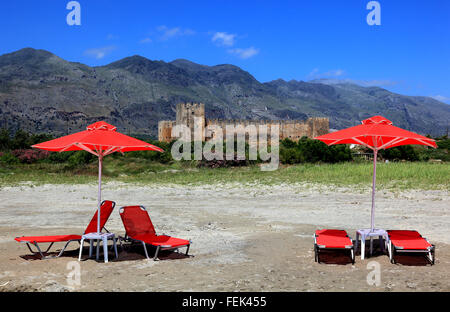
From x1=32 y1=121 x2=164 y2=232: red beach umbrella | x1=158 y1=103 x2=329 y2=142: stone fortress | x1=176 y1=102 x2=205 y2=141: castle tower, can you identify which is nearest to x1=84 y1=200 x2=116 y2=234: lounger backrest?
x1=32 y1=121 x2=164 y2=232: red beach umbrella

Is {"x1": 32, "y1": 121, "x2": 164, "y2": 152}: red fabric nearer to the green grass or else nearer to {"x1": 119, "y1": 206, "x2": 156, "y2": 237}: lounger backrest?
{"x1": 119, "y1": 206, "x2": 156, "y2": 237}: lounger backrest

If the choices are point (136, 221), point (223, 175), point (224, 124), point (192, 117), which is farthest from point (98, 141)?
point (192, 117)

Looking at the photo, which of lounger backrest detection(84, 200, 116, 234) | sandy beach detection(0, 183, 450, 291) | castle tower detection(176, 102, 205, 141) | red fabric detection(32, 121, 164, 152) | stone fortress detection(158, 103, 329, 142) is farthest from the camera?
castle tower detection(176, 102, 205, 141)

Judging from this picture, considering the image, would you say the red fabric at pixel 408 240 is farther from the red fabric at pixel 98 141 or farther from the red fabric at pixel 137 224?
the red fabric at pixel 98 141

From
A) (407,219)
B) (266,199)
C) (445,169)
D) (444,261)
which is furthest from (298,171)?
(444,261)

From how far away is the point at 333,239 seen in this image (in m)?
6.29

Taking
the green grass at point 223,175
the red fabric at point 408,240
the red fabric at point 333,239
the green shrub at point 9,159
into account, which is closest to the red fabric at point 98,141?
the red fabric at point 333,239

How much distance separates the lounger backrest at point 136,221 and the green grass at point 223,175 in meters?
10.4

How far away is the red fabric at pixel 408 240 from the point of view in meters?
5.85

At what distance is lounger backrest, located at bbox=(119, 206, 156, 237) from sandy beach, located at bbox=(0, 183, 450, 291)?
31 centimetres

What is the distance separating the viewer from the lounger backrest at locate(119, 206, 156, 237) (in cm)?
673

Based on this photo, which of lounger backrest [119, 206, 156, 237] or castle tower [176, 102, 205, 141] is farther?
castle tower [176, 102, 205, 141]

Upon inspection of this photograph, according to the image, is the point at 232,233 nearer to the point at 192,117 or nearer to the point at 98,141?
the point at 98,141
